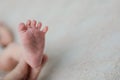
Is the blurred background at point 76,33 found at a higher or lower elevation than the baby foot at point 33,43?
lower

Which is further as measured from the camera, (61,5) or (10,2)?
(10,2)

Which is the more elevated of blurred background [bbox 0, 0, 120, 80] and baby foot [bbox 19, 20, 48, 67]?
baby foot [bbox 19, 20, 48, 67]

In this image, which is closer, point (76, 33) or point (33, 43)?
point (33, 43)

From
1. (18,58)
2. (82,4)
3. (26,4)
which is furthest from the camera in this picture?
(26,4)

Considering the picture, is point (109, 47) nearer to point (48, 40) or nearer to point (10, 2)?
point (48, 40)

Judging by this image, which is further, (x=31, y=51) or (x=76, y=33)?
(x=76, y=33)

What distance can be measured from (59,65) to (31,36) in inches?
5.2

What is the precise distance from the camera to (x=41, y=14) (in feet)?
3.74

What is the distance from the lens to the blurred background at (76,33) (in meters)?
0.73

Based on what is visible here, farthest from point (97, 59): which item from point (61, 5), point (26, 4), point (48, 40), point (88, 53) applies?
point (26, 4)

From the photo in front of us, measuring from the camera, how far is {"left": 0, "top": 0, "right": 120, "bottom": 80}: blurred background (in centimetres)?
73

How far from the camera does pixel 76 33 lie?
94cm

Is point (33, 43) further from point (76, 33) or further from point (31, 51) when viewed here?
point (76, 33)

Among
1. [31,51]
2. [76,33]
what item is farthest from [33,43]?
[76,33]
